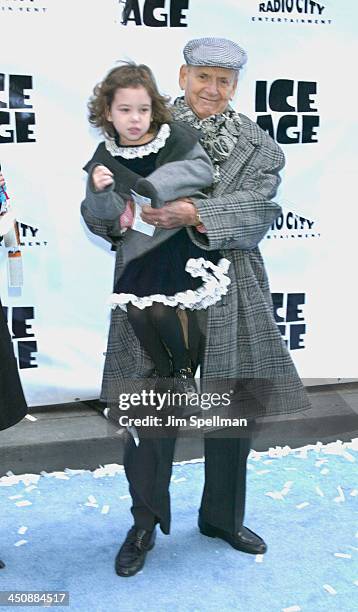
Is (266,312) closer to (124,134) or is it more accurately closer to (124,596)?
(124,134)

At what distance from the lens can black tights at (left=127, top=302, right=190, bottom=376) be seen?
10.3 ft

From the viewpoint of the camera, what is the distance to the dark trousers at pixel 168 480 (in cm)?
338

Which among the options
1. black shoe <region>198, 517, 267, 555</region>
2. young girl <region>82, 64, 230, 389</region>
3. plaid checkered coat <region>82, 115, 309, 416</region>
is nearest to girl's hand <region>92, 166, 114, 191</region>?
young girl <region>82, 64, 230, 389</region>

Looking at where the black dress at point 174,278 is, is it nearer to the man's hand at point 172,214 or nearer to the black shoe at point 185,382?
the man's hand at point 172,214

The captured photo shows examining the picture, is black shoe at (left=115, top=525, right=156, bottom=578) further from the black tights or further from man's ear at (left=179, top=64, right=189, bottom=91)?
man's ear at (left=179, top=64, right=189, bottom=91)

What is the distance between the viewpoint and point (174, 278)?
316 centimetres

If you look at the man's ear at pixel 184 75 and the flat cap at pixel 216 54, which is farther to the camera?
the man's ear at pixel 184 75

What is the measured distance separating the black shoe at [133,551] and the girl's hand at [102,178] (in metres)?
1.36

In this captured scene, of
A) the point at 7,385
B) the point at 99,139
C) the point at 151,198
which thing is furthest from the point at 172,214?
the point at 99,139

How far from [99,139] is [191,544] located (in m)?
2.02

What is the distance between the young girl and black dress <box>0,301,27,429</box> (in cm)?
42

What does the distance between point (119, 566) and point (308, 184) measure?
236 centimetres

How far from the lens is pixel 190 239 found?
320 cm

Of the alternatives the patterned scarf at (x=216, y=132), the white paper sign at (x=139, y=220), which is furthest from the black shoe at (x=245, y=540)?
the patterned scarf at (x=216, y=132)
